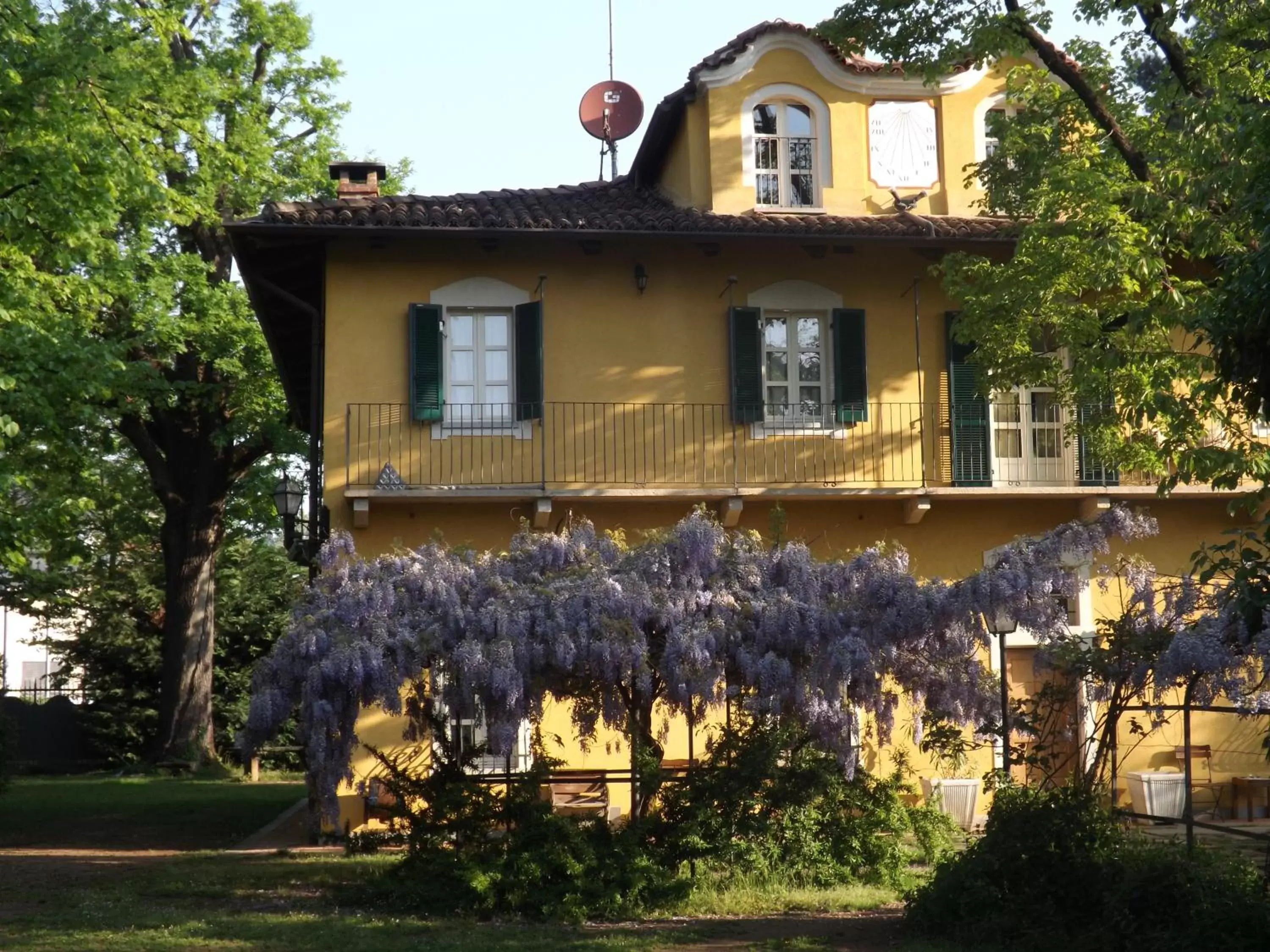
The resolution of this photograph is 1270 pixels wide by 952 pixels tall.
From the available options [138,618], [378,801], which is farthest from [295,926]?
[138,618]

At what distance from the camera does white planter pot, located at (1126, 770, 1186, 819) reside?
16.5 meters

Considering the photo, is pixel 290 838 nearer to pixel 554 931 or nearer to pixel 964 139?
pixel 554 931

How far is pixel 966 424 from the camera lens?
17.3 meters

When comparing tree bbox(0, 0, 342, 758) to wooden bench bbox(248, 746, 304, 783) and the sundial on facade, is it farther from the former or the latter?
the sundial on facade

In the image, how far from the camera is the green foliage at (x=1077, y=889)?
8750 millimetres

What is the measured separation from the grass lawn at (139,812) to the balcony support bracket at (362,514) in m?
3.63

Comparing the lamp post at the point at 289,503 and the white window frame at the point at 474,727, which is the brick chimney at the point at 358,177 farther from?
the white window frame at the point at 474,727

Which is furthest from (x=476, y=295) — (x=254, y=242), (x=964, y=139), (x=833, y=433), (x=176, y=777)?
(x=176, y=777)

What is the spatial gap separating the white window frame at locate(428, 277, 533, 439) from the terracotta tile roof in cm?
78

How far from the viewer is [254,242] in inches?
661

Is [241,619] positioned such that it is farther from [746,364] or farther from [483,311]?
[746,364]

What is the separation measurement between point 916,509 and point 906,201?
146 inches

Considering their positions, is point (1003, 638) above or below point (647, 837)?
above

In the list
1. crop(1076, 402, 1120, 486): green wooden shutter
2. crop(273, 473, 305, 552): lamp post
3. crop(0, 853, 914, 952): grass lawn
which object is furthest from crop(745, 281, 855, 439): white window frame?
crop(0, 853, 914, 952): grass lawn
